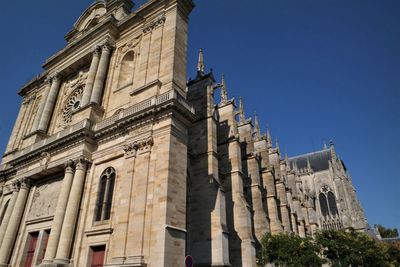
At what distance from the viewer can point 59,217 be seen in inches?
598

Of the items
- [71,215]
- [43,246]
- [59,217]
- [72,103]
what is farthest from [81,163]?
[72,103]

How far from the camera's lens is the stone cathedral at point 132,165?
44.0 feet

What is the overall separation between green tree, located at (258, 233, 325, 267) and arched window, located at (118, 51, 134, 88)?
1381cm

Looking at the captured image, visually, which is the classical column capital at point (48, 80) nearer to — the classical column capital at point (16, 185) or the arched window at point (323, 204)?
the classical column capital at point (16, 185)

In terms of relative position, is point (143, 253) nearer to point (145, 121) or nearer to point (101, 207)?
point (101, 207)

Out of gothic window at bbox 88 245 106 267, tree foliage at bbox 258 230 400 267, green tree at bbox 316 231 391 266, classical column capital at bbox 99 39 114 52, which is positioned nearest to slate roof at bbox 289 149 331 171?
tree foliage at bbox 258 230 400 267

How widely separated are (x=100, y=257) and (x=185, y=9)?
632 inches

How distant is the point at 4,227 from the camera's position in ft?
61.6

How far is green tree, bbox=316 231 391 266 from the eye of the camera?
57.2 ft

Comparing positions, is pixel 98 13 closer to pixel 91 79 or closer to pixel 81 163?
pixel 91 79

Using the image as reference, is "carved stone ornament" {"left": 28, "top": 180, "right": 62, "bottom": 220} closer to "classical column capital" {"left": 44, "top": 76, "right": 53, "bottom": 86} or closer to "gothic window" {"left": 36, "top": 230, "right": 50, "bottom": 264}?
"gothic window" {"left": 36, "top": 230, "right": 50, "bottom": 264}

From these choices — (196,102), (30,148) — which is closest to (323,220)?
(196,102)

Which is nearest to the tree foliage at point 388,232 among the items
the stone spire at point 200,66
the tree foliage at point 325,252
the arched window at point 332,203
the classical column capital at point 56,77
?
the arched window at point 332,203

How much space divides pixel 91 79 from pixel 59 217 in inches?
379
